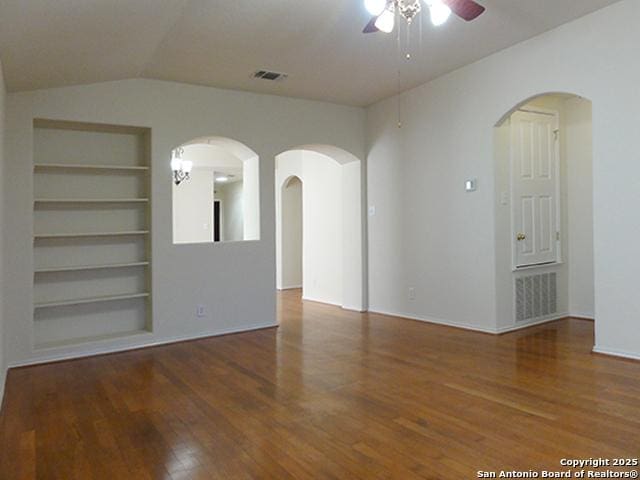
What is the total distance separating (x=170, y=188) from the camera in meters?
4.98

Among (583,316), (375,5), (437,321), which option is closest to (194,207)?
(437,321)

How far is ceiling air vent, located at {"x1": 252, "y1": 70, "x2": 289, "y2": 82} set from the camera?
493 cm

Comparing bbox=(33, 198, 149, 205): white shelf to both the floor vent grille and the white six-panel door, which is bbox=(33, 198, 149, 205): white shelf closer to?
the white six-panel door

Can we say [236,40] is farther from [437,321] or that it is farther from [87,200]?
[437,321]

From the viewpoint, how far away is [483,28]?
4.17 metres

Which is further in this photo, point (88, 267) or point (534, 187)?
point (534, 187)

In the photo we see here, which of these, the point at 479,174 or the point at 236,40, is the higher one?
the point at 236,40

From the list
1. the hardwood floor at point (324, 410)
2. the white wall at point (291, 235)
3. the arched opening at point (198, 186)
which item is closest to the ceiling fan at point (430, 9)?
the hardwood floor at point (324, 410)

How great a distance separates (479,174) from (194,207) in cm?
730

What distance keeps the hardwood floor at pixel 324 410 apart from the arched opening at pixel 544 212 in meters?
0.71

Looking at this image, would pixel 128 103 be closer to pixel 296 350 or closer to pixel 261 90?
pixel 261 90

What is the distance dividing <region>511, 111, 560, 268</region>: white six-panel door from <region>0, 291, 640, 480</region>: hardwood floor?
1090 millimetres

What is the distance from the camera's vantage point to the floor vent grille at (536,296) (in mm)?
5242

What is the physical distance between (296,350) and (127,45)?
3030 mm
